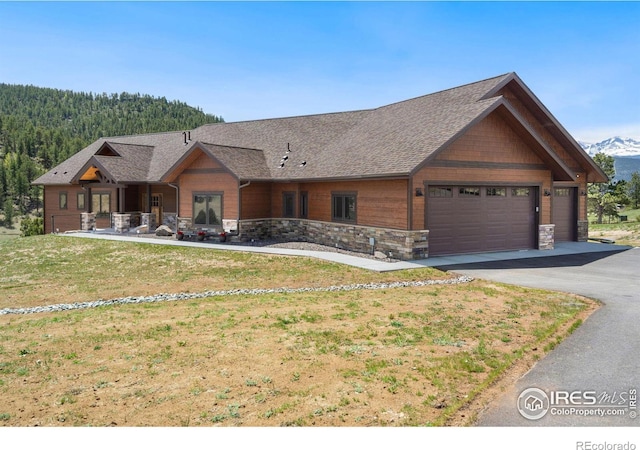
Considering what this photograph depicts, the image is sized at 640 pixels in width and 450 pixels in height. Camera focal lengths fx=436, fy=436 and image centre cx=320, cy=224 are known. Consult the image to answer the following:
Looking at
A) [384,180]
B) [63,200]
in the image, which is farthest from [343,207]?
[63,200]

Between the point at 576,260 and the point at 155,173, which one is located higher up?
the point at 155,173

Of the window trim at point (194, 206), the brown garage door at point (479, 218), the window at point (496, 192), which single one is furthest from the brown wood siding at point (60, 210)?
the window at point (496, 192)

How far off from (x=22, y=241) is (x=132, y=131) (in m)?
125

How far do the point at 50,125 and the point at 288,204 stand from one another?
548 feet

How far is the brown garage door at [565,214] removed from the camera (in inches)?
922

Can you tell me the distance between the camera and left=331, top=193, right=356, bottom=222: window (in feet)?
66.6

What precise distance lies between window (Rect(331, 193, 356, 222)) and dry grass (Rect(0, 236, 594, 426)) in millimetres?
8250

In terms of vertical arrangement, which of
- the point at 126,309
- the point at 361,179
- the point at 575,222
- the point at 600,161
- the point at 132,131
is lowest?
the point at 126,309

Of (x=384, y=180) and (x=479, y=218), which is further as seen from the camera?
(x=479, y=218)

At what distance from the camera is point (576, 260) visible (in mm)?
17516

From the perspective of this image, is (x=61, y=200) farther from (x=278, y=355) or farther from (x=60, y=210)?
(x=278, y=355)

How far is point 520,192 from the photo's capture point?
1988 centimetres
